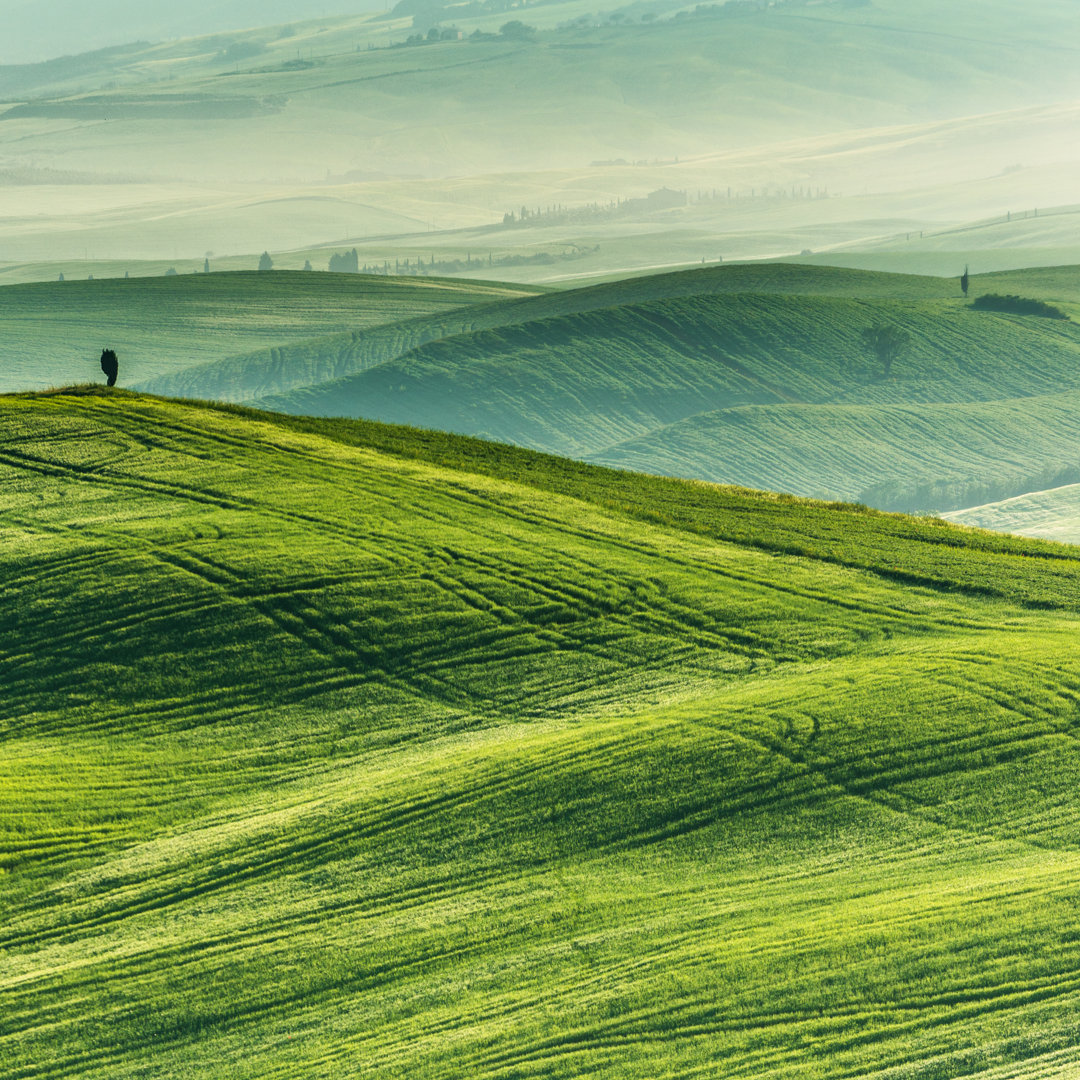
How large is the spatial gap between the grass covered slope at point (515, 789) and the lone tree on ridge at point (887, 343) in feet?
410

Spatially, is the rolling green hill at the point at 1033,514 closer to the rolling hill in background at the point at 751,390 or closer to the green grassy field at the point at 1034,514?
the green grassy field at the point at 1034,514

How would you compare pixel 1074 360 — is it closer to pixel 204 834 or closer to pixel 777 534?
pixel 777 534

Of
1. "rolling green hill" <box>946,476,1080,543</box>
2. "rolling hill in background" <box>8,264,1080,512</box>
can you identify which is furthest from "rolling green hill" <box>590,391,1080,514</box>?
"rolling green hill" <box>946,476,1080,543</box>

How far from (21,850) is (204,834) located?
3.62m

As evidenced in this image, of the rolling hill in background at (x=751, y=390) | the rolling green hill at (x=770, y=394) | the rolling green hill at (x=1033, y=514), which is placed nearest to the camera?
the rolling green hill at (x=1033, y=514)

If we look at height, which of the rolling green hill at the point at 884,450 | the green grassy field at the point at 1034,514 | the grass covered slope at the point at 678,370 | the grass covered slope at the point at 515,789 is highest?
the grass covered slope at the point at 515,789

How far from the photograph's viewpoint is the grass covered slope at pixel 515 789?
20.4 m

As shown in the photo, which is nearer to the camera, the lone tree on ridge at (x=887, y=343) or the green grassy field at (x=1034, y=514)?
the green grassy field at (x=1034, y=514)

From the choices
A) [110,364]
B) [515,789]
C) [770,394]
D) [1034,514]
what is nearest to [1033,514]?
[1034,514]

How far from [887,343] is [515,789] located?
14964 centimetres

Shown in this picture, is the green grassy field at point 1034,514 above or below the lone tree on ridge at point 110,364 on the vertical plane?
below

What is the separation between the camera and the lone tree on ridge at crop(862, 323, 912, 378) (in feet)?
546

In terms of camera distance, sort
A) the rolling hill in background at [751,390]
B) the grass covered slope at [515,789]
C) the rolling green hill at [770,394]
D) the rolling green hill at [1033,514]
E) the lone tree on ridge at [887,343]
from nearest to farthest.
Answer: the grass covered slope at [515,789] < the rolling green hill at [1033,514] < the rolling green hill at [770,394] < the rolling hill in background at [751,390] < the lone tree on ridge at [887,343]

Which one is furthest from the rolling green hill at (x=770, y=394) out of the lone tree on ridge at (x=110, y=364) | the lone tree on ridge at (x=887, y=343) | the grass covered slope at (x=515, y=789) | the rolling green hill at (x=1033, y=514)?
the grass covered slope at (x=515, y=789)
